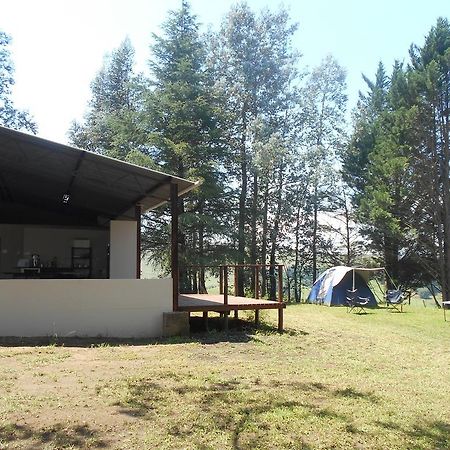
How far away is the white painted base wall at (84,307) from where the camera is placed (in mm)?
7293

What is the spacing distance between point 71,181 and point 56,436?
7.37 meters

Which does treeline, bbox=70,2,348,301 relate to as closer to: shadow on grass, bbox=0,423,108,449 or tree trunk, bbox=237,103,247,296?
tree trunk, bbox=237,103,247,296

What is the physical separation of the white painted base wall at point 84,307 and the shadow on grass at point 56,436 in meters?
4.29

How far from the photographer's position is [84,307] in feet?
24.5

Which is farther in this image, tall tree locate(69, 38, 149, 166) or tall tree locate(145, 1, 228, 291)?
tall tree locate(69, 38, 149, 166)

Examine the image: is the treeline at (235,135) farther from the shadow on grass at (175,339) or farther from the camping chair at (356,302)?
the shadow on grass at (175,339)

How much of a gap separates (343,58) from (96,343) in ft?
64.5

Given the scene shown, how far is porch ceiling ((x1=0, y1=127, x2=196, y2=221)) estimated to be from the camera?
7711mm

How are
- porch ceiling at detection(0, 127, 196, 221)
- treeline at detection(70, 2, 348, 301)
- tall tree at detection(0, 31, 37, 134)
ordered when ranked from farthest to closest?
1. tall tree at detection(0, 31, 37, 134)
2. treeline at detection(70, 2, 348, 301)
3. porch ceiling at detection(0, 127, 196, 221)

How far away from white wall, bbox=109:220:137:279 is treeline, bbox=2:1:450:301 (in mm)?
3692

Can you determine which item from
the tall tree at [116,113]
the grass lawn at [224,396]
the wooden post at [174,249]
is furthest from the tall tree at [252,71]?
the grass lawn at [224,396]

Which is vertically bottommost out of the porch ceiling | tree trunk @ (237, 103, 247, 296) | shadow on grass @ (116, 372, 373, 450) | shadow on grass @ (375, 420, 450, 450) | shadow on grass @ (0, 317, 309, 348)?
shadow on grass @ (375, 420, 450, 450)

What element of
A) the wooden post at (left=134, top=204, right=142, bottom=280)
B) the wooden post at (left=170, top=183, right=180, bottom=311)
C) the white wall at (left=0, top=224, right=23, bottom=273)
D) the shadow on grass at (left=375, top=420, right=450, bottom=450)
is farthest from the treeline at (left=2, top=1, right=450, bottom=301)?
the shadow on grass at (left=375, top=420, right=450, bottom=450)

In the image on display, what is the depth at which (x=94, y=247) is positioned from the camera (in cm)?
1373
